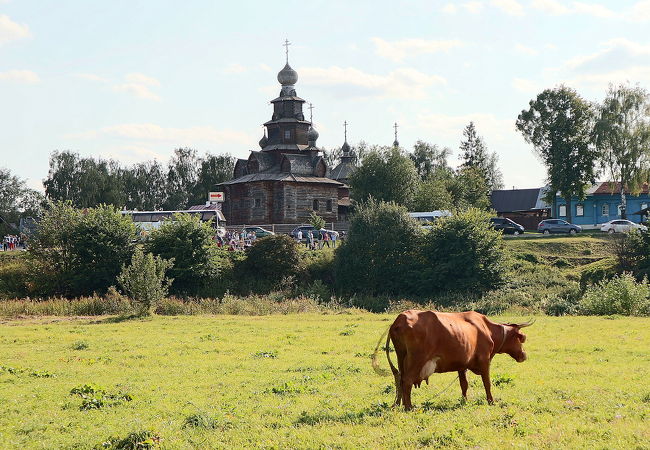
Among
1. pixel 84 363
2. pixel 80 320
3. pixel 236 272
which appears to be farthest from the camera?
pixel 236 272

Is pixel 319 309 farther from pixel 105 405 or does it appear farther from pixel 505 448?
pixel 505 448

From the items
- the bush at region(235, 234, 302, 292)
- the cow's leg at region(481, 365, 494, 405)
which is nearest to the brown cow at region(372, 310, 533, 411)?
the cow's leg at region(481, 365, 494, 405)

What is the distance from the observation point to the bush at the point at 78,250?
141ft

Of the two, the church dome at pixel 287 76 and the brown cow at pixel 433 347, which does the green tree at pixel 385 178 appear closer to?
the church dome at pixel 287 76

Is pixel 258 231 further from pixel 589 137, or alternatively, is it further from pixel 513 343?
pixel 513 343

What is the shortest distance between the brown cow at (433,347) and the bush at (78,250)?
3406cm

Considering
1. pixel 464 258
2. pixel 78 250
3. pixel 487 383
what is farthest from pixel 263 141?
pixel 487 383

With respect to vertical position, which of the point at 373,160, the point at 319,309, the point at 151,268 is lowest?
the point at 319,309

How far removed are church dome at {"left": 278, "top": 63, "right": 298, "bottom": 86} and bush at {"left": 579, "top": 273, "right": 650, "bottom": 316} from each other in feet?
179

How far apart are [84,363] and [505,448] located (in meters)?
12.5

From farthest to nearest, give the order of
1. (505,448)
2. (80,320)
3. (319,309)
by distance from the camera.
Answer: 1. (319,309)
2. (80,320)
3. (505,448)

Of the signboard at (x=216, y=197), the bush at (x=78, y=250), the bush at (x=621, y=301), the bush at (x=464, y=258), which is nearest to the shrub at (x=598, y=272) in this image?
the bush at (x=464, y=258)

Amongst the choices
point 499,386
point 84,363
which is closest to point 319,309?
point 84,363

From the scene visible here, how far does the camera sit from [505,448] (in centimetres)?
973
